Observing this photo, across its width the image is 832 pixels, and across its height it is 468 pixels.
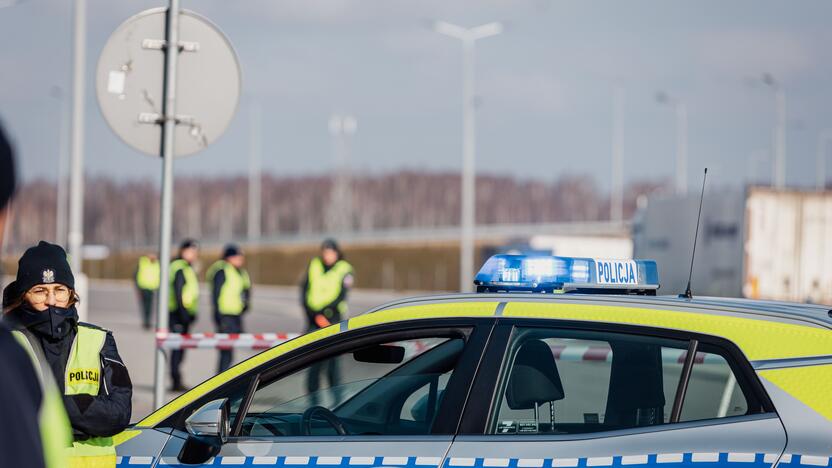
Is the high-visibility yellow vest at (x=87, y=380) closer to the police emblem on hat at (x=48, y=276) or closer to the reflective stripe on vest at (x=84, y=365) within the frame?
the reflective stripe on vest at (x=84, y=365)

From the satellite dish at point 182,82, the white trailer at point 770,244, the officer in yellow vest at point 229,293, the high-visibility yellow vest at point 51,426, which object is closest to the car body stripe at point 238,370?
the high-visibility yellow vest at point 51,426

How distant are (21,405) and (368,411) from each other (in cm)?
→ 276

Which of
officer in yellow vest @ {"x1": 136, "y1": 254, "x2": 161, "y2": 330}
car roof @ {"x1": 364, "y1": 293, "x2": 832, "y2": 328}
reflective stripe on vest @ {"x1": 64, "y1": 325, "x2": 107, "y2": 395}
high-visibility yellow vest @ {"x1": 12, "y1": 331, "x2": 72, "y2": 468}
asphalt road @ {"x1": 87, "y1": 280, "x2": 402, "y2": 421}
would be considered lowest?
asphalt road @ {"x1": 87, "y1": 280, "x2": 402, "y2": 421}

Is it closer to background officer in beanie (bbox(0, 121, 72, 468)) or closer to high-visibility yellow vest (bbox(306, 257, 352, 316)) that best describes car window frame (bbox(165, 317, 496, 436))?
background officer in beanie (bbox(0, 121, 72, 468))

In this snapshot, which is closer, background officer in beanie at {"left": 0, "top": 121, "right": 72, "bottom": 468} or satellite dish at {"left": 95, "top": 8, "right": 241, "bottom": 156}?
background officer in beanie at {"left": 0, "top": 121, "right": 72, "bottom": 468}

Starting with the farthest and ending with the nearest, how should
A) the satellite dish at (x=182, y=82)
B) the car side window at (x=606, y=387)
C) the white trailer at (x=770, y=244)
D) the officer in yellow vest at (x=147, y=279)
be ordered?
the officer in yellow vest at (x=147, y=279), the white trailer at (x=770, y=244), the satellite dish at (x=182, y=82), the car side window at (x=606, y=387)

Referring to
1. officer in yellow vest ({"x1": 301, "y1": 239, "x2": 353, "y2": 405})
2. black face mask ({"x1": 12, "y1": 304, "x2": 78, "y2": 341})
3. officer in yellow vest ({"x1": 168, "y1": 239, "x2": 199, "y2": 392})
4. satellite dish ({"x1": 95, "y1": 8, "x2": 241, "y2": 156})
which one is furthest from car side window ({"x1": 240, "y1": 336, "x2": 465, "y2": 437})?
officer in yellow vest ({"x1": 168, "y1": 239, "x2": 199, "y2": 392})

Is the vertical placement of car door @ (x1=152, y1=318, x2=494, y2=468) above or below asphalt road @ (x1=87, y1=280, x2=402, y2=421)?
above

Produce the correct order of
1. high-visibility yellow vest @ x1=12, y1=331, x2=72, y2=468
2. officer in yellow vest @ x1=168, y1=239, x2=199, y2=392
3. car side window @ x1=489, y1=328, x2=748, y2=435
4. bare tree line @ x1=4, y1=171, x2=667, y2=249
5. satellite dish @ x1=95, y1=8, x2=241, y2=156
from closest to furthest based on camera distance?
high-visibility yellow vest @ x1=12, y1=331, x2=72, y2=468 → car side window @ x1=489, y1=328, x2=748, y2=435 → satellite dish @ x1=95, y1=8, x2=241, y2=156 → officer in yellow vest @ x1=168, y1=239, x2=199, y2=392 → bare tree line @ x1=4, y1=171, x2=667, y2=249

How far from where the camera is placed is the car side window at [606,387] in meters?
3.55

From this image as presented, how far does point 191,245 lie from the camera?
1355 cm

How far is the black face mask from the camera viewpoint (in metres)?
4.09

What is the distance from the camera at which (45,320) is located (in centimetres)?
409

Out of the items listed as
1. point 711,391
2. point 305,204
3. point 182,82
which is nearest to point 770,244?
point 182,82
